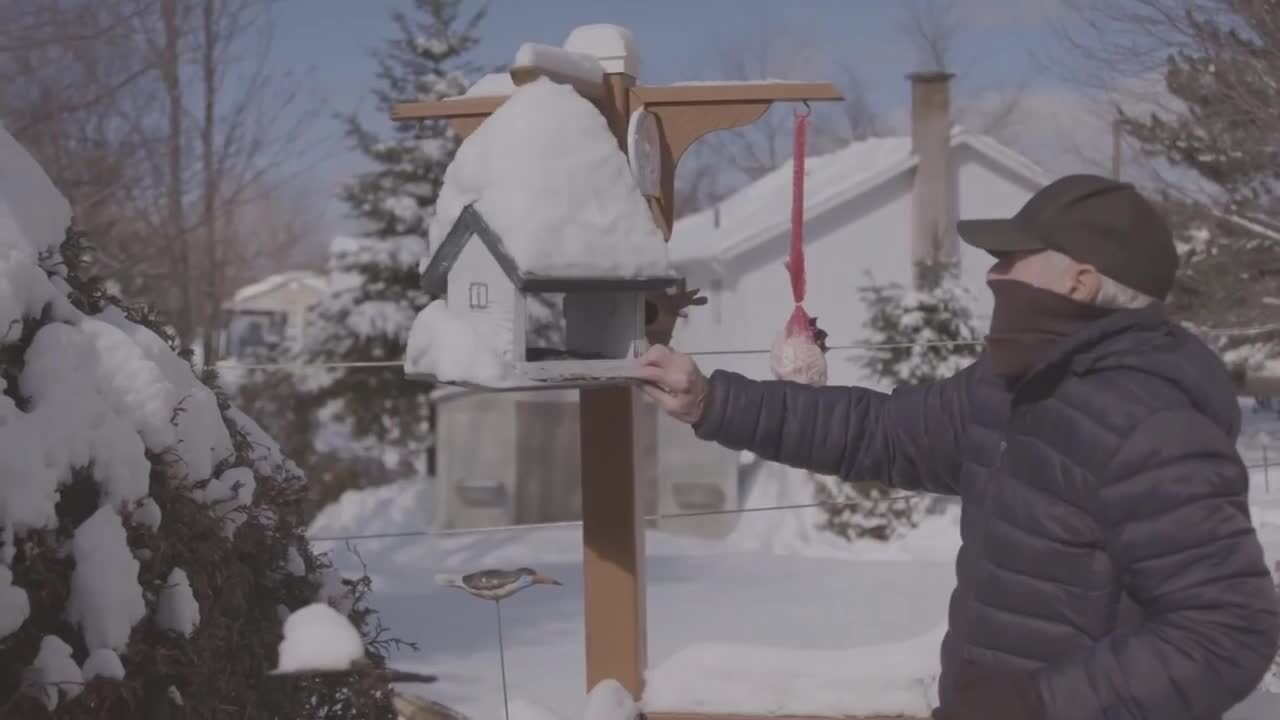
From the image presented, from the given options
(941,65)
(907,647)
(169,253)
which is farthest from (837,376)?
(941,65)

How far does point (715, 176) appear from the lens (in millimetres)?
43031

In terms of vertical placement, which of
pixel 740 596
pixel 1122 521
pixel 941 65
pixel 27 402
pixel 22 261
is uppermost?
pixel 941 65

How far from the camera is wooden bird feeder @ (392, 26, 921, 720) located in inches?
121

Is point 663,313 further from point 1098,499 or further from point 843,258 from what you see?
point 843,258

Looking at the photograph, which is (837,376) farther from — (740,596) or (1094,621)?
(1094,621)

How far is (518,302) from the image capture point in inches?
113

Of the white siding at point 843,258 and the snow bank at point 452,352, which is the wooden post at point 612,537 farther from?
the white siding at point 843,258

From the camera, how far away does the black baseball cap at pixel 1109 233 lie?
6.55 ft

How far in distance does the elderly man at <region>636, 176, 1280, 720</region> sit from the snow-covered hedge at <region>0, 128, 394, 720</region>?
3.28ft

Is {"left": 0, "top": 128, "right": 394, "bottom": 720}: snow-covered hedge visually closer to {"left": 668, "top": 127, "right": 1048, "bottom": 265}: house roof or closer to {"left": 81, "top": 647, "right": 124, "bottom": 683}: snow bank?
{"left": 81, "top": 647, "right": 124, "bottom": 683}: snow bank

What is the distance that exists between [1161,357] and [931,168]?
693 inches

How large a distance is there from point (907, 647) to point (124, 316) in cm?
228

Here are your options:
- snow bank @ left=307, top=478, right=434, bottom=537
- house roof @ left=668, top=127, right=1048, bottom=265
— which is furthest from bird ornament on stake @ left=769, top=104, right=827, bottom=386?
house roof @ left=668, top=127, right=1048, bottom=265

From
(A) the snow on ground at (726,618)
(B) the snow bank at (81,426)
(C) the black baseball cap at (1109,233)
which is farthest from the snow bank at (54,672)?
(C) the black baseball cap at (1109,233)
